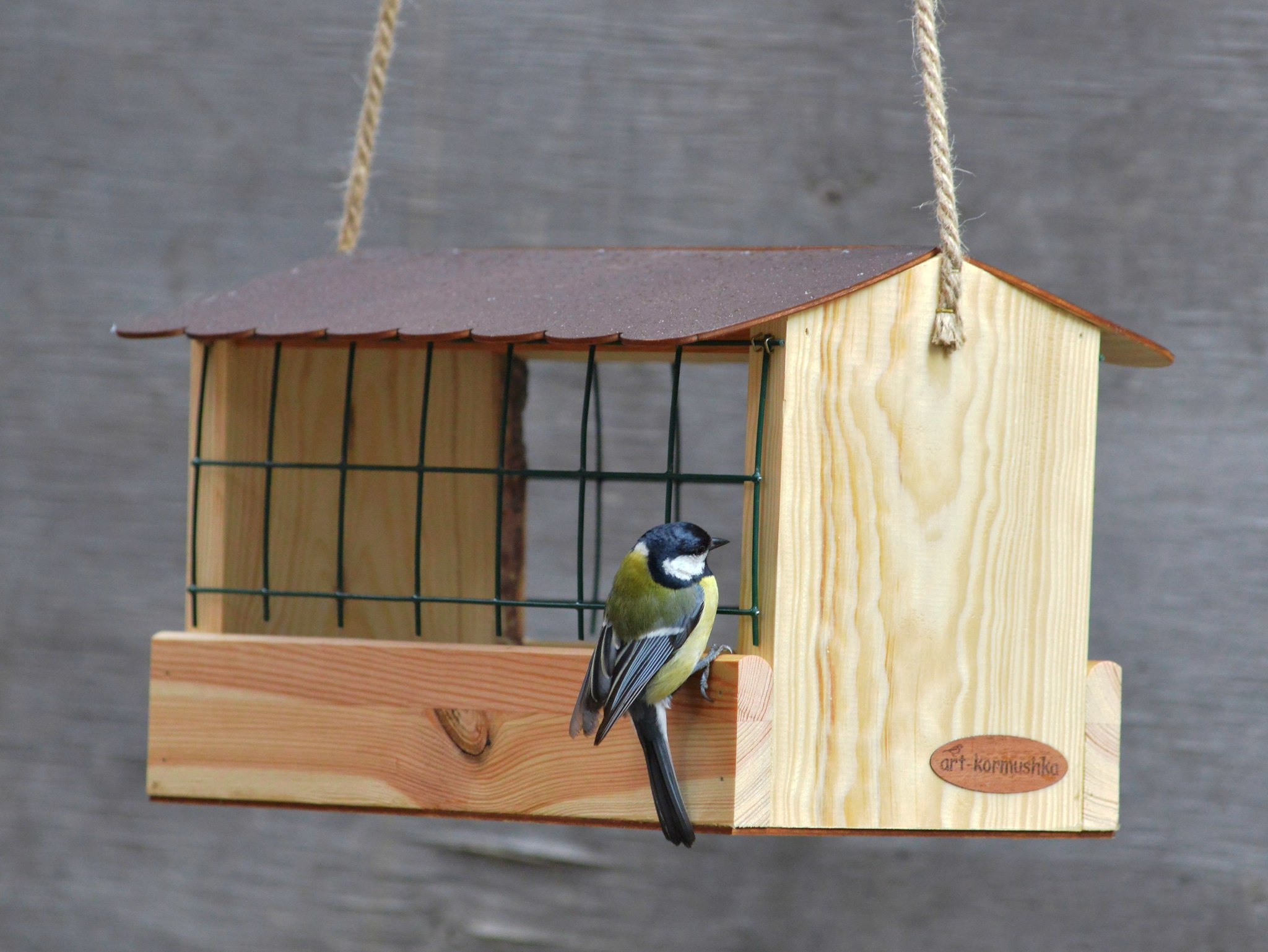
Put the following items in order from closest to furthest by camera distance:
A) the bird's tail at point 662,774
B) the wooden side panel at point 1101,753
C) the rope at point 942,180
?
the bird's tail at point 662,774, the rope at point 942,180, the wooden side panel at point 1101,753

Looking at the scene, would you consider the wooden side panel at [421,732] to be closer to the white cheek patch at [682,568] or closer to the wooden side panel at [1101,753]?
the white cheek patch at [682,568]

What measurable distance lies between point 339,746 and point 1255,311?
7.66 ft

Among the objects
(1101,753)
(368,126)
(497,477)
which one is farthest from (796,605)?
(368,126)

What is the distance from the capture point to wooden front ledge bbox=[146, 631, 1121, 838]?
2141mm

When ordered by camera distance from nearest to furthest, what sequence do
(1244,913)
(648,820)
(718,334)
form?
(718,334), (648,820), (1244,913)

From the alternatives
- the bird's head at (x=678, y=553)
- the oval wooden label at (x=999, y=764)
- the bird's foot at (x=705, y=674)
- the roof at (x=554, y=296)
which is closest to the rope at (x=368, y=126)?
the roof at (x=554, y=296)

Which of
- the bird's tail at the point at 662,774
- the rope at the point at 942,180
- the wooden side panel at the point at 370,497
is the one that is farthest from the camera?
the wooden side panel at the point at 370,497

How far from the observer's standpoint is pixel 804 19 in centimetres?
352

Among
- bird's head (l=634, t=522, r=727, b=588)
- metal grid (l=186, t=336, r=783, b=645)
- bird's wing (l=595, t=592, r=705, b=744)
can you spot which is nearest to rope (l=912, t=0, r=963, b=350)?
metal grid (l=186, t=336, r=783, b=645)

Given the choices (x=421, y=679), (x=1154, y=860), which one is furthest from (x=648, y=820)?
(x=1154, y=860)

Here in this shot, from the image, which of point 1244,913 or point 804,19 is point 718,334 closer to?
point 804,19

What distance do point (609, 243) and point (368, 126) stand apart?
846 millimetres

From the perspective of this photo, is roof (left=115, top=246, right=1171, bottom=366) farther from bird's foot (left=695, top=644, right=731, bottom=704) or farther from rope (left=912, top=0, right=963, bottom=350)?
bird's foot (left=695, top=644, right=731, bottom=704)

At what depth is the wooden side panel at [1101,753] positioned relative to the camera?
2.36 metres
